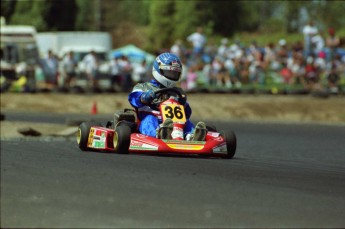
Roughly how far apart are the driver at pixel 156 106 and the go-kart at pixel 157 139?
0.08m

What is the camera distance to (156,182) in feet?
22.9

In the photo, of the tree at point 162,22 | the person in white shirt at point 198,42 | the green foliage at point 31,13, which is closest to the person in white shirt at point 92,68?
the person in white shirt at point 198,42

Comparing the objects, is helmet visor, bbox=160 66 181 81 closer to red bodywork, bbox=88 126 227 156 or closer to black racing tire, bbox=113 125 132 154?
red bodywork, bbox=88 126 227 156

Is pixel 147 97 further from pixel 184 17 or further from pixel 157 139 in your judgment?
pixel 184 17

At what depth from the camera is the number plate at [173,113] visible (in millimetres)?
10227

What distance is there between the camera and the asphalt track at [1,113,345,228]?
5.98m

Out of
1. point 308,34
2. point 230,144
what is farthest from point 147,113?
point 308,34

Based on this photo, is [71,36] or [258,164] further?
[71,36]

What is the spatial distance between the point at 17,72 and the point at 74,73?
5.82 feet

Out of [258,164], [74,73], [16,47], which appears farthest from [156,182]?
[16,47]

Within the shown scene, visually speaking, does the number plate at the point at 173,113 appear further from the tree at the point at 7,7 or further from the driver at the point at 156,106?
the tree at the point at 7,7

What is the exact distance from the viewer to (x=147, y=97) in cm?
1023

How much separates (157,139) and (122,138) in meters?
0.35

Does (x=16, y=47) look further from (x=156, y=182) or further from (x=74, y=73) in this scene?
(x=156, y=182)
